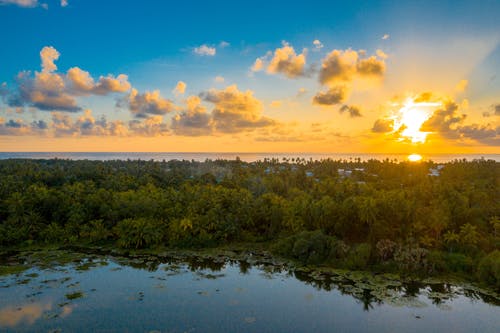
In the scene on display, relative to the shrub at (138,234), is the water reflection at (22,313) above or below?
below

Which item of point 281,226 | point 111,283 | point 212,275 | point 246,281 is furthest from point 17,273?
point 281,226

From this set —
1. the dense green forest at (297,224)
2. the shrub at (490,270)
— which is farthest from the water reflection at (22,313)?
the shrub at (490,270)

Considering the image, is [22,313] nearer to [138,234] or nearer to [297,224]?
[138,234]

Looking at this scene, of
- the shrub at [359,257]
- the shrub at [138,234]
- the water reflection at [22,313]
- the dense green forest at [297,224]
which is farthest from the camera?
the shrub at [138,234]

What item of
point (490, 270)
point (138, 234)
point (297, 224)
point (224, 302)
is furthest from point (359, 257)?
point (138, 234)

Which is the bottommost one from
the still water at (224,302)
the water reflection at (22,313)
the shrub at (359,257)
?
A: the still water at (224,302)

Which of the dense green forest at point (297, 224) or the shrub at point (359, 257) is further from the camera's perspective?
the dense green forest at point (297, 224)

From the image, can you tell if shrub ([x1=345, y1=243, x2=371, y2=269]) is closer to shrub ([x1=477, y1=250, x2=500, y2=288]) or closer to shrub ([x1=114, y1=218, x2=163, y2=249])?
shrub ([x1=477, y1=250, x2=500, y2=288])

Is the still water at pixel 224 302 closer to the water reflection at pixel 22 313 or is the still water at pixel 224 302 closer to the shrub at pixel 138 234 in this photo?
the water reflection at pixel 22 313

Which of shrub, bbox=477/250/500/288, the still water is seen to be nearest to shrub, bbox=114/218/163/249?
the still water
